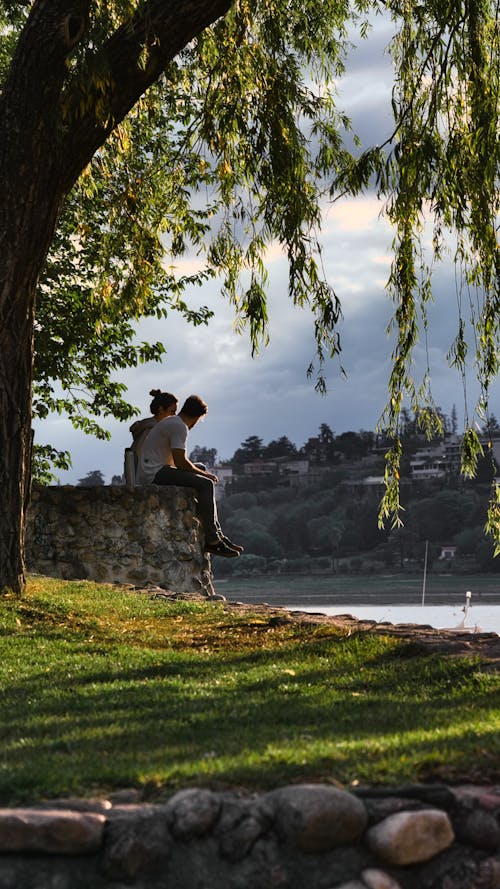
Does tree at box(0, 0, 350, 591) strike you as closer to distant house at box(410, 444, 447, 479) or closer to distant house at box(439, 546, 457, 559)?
distant house at box(439, 546, 457, 559)

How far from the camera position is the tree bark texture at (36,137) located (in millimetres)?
8930

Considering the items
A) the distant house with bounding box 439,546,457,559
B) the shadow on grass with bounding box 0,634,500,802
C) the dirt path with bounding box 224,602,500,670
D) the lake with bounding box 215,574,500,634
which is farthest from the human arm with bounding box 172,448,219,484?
the distant house with bounding box 439,546,457,559

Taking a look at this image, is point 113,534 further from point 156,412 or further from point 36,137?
point 36,137

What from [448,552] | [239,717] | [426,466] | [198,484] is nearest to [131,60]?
[198,484]

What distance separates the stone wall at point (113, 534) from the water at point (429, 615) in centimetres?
156

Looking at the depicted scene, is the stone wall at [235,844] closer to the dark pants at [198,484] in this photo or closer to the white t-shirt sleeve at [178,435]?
the white t-shirt sleeve at [178,435]

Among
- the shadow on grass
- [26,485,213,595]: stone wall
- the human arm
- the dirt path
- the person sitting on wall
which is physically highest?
the person sitting on wall

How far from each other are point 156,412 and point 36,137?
4677 millimetres

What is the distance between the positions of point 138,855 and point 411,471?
101647mm

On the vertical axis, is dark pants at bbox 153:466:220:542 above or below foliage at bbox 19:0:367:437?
below

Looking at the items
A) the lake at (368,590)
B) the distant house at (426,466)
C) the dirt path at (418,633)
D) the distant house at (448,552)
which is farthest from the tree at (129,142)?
the distant house at (426,466)

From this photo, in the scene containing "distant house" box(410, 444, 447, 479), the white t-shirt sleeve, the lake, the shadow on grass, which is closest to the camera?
the shadow on grass

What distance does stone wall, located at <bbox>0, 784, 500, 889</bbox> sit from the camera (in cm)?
350

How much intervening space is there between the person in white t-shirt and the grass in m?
3.72
